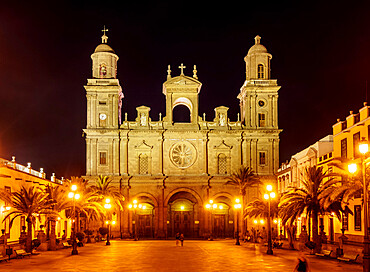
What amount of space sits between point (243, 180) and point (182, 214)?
1246 centimetres

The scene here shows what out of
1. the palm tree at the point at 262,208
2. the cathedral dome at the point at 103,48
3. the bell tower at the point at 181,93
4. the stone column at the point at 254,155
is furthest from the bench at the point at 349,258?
the cathedral dome at the point at 103,48

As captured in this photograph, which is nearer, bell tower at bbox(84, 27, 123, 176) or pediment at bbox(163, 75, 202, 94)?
bell tower at bbox(84, 27, 123, 176)

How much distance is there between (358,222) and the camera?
44.1 metres

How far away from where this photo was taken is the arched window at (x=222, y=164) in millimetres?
75188

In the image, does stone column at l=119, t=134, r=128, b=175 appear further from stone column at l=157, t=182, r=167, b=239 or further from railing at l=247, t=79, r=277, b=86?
railing at l=247, t=79, r=277, b=86

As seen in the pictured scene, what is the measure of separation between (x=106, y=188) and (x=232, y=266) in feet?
129

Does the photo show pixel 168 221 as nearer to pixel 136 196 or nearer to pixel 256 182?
pixel 136 196

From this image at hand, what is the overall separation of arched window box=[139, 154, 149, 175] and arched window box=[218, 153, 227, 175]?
9934mm

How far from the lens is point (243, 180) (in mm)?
68188

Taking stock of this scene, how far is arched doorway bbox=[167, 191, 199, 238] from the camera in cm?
7550

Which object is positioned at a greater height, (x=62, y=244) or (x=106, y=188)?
(x=106, y=188)

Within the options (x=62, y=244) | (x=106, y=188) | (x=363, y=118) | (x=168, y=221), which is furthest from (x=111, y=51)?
(x=363, y=118)

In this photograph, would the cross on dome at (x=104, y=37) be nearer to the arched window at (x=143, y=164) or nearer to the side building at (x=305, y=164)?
the arched window at (x=143, y=164)

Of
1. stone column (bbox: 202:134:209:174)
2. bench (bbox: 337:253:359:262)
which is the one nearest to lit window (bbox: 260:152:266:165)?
stone column (bbox: 202:134:209:174)
